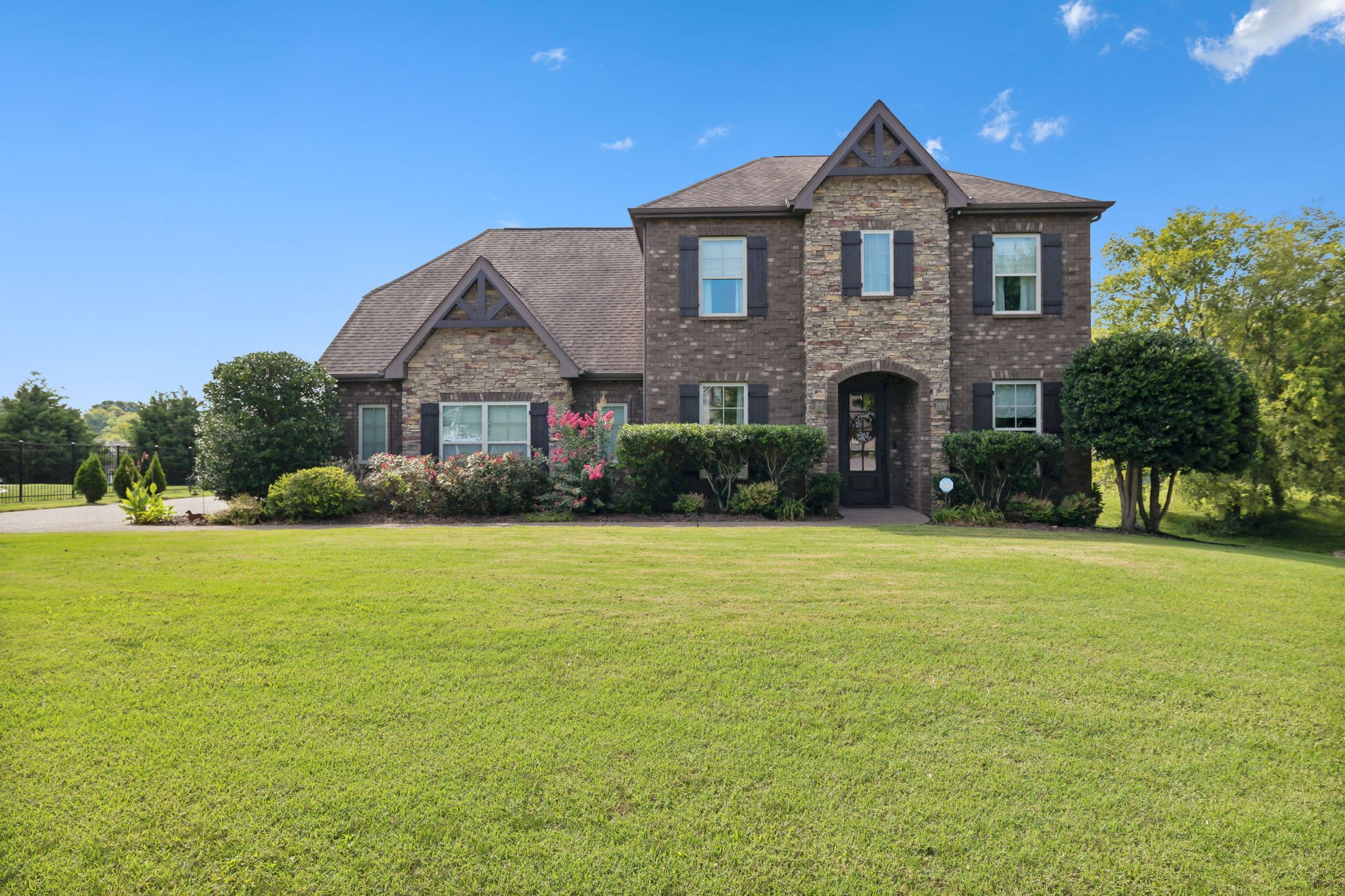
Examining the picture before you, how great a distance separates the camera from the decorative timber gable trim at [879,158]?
545 inches

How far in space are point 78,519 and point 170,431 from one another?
18569 mm

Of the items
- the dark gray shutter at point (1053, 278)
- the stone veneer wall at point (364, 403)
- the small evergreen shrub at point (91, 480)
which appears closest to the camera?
the dark gray shutter at point (1053, 278)

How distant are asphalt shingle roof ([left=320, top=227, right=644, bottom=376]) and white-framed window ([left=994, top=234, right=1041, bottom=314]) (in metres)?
8.51

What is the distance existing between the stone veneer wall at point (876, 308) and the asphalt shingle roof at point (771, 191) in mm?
1106

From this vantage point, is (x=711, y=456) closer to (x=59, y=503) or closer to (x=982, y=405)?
(x=982, y=405)

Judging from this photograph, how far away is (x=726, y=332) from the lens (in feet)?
48.5

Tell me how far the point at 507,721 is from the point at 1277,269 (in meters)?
26.3

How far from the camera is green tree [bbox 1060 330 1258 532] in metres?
11.8

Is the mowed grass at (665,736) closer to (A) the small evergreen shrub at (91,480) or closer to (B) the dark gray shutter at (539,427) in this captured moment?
(B) the dark gray shutter at (539,427)

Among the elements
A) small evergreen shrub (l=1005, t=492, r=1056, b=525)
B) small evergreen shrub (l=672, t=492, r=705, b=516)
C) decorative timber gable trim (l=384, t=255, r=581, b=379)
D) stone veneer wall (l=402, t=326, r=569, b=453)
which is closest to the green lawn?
stone veneer wall (l=402, t=326, r=569, b=453)

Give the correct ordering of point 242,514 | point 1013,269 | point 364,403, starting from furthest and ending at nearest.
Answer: point 364,403, point 1013,269, point 242,514

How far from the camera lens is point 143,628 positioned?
5.18 m

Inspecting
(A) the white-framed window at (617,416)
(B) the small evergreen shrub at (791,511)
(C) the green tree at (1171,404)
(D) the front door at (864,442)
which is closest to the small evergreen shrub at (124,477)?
(A) the white-framed window at (617,416)

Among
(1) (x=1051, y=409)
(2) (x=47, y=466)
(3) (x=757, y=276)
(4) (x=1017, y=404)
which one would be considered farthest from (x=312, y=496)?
(2) (x=47, y=466)
